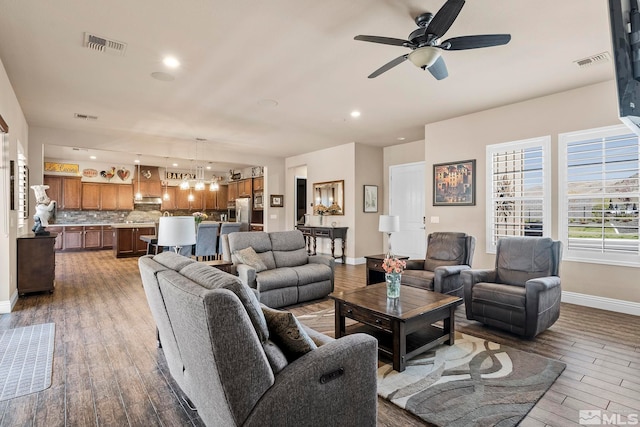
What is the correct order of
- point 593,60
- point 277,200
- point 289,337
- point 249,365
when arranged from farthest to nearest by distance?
1. point 277,200
2. point 593,60
3. point 289,337
4. point 249,365

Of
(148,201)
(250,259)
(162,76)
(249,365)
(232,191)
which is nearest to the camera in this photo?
(249,365)

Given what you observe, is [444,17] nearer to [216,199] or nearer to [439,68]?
[439,68]

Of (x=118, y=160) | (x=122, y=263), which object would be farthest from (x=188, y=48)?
(x=118, y=160)

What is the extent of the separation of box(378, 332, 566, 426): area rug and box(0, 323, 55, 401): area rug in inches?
98.3

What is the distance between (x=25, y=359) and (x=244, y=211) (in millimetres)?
7863

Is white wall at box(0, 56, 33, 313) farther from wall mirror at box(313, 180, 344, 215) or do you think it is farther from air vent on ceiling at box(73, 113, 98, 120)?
wall mirror at box(313, 180, 344, 215)

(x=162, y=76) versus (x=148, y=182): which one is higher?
(x=162, y=76)

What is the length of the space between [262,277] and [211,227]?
3.03 m

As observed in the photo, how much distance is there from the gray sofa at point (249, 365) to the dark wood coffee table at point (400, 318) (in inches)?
36.8

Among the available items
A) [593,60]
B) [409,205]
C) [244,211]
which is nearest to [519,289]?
[593,60]

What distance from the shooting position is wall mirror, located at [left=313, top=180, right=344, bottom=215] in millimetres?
7707

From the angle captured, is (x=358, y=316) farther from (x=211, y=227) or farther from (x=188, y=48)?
(x=211, y=227)

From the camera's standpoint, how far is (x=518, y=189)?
15.6ft

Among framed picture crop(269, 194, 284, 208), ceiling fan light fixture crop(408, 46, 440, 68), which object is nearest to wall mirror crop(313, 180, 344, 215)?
framed picture crop(269, 194, 284, 208)
